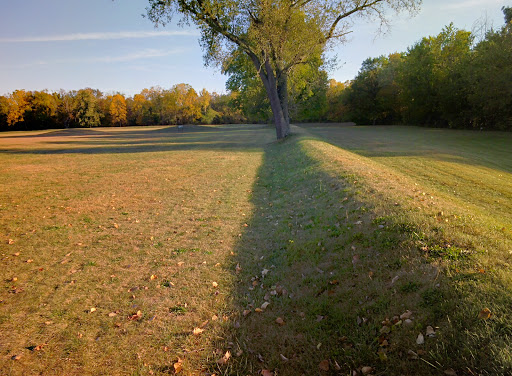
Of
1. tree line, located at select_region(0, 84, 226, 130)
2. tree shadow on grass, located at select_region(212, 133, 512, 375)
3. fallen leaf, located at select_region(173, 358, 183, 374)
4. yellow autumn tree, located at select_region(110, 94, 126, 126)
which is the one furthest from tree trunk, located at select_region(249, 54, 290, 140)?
yellow autumn tree, located at select_region(110, 94, 126, 126)

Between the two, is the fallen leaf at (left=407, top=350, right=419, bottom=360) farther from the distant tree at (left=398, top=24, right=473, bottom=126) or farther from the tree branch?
the distant tree at (left=398, top=24, right=473, bottom=126)

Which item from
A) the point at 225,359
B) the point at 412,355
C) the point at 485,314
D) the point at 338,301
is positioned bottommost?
the point at 225,359

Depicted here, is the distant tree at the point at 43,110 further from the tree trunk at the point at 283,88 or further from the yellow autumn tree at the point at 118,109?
the tree trunk at the point at 283,88

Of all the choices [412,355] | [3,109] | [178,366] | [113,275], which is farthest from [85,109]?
[412,355]

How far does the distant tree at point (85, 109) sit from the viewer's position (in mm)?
74375

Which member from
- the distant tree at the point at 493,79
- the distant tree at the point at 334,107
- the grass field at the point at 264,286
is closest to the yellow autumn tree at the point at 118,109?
the distant tree at the point at 334,107

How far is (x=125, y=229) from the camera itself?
7.41m

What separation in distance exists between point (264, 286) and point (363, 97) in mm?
63750

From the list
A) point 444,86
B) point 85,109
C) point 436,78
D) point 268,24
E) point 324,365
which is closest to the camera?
point 324,365

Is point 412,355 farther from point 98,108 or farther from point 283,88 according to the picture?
point 98,108

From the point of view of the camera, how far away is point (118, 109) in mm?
82625

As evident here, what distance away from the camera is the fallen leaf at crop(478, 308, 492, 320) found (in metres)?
3.04

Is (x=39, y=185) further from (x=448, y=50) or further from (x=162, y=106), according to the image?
(x=162, y=106)

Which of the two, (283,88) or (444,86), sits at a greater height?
(444,86)
